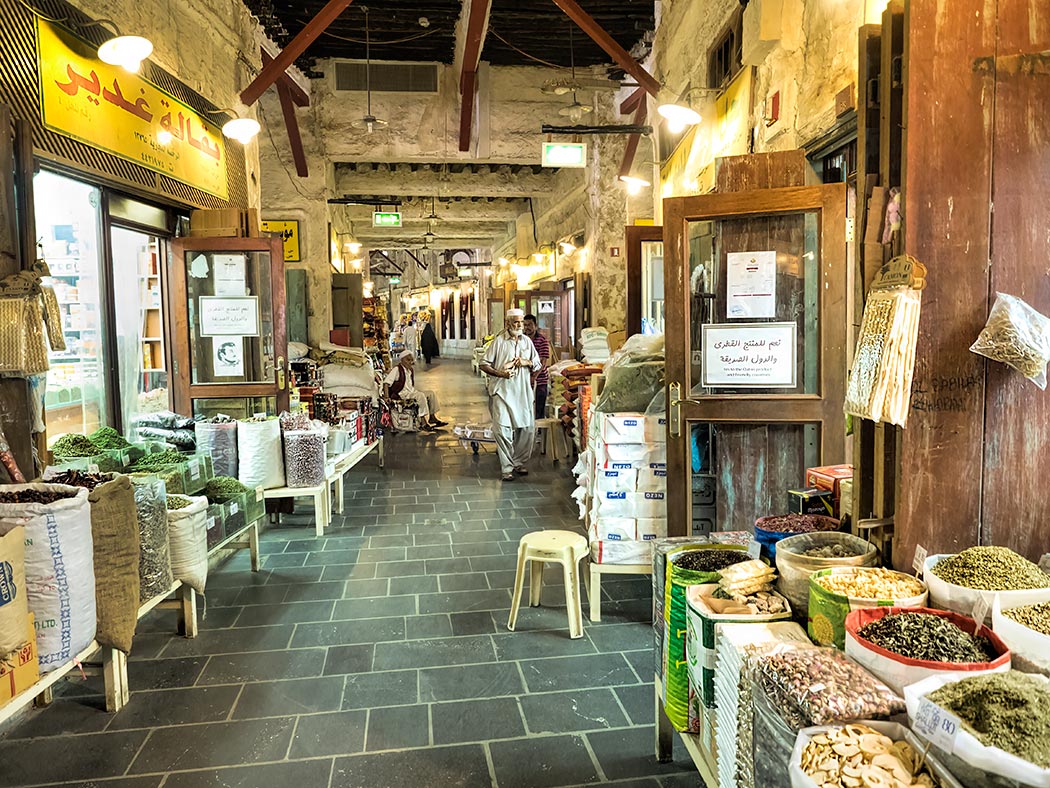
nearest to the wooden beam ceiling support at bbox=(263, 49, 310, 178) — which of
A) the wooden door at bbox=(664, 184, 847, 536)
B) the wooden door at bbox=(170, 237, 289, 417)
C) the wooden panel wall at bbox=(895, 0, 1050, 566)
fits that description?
the wooden door at bbox=(170, 237, 289, 417)

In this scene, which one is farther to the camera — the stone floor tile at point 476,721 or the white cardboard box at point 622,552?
the white cardboard box at point 622,552

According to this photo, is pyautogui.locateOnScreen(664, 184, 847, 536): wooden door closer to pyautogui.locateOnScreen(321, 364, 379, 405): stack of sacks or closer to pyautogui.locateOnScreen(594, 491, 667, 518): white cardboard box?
pyautogui.locateOnScreen(594, 491, 667, 518): white cardboard box

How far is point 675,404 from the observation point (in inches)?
132

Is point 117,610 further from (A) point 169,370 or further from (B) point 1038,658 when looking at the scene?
(A) point 169,370

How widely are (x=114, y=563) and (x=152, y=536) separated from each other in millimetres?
363

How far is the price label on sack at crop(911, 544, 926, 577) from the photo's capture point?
1.79 meters

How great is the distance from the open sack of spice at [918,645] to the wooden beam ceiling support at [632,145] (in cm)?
805

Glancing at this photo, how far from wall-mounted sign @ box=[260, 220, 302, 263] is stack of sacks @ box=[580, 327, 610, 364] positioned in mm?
4361

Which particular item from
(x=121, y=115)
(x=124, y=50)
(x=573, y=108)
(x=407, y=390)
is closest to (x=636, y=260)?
(x=124, y=50)

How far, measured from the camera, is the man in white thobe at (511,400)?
7.21m

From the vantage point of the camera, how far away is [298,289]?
10102 millimetres

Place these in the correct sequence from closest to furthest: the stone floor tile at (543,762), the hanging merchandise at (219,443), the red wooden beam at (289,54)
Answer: the stone floor tile at (543,762)
the hanging merchandise at (219,443)
the red wooden beam at (289,54)

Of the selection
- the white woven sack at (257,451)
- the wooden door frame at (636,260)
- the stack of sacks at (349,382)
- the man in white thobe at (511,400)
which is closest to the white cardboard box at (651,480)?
the wooden door frame at (636,260)

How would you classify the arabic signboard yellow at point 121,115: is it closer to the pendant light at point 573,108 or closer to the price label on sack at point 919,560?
the price label on sack at point 919,560
